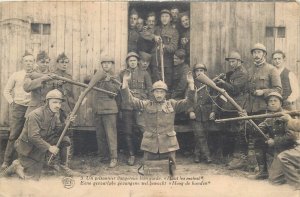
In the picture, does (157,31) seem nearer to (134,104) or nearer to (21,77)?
(134,104)

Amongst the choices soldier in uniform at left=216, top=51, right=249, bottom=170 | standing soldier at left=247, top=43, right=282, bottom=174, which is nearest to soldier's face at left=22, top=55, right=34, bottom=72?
soldier in uniform at left=216, top=51, right=249, bottom=170

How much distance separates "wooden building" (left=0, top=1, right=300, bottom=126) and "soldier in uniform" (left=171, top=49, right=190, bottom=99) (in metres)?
0.27

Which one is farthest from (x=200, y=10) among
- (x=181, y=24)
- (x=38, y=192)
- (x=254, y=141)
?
Answer: (x=38, y=192)

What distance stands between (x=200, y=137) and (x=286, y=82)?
3.99 ft

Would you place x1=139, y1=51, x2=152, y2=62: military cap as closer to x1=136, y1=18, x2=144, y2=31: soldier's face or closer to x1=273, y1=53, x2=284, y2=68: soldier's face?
x1=136, y1=18, x2=144, y2=31: soldier's face

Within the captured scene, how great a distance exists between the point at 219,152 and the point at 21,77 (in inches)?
102

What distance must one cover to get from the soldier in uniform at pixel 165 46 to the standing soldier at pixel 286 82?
1.23 m

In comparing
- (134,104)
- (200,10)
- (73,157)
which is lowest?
(73,157)

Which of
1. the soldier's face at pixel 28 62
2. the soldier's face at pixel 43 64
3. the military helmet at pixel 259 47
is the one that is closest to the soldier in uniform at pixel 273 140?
the military helmet at pixel 259 47

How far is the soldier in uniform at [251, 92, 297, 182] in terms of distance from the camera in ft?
17.9

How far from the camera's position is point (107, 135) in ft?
19.0

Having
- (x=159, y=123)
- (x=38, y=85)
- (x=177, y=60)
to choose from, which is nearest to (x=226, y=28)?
(x=177, y=60)

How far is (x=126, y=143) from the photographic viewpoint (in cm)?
589

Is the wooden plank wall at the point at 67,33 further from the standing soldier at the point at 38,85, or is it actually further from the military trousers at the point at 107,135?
the military trousers at the point at 107,135
